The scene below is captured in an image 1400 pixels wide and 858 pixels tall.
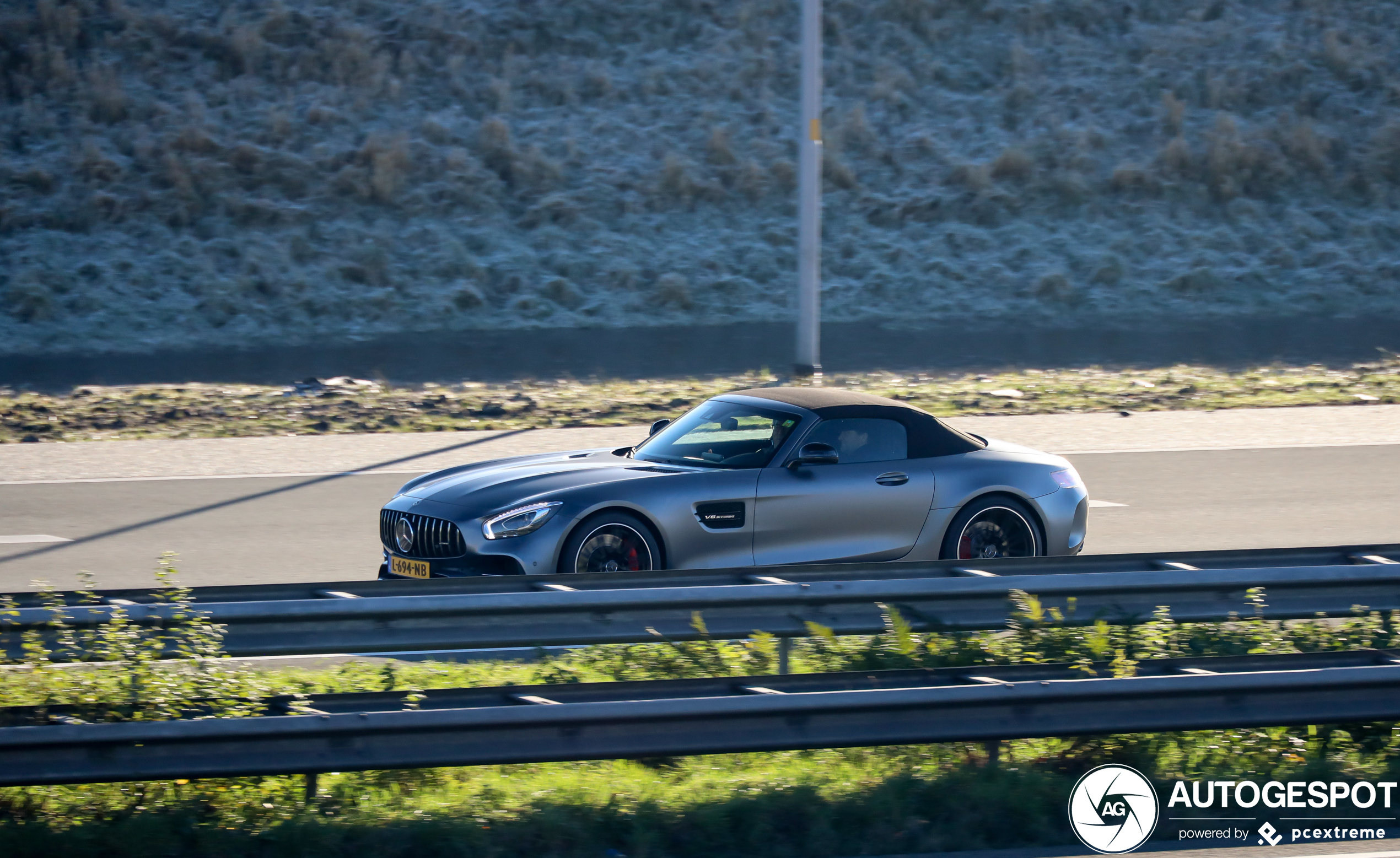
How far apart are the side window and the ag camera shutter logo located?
Result: 11.7 ft

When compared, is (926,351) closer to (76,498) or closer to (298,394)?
(298,394)

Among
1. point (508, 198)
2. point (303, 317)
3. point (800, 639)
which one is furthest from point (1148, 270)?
point (800, 639)

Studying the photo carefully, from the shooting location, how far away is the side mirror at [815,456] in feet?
27.2

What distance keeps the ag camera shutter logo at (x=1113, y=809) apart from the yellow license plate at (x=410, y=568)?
383 centimetres

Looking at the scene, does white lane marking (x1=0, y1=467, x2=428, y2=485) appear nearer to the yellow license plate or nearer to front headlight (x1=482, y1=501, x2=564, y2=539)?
the yellow license plate

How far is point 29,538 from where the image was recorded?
10.5 meters

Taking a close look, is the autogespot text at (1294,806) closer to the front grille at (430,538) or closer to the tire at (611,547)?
the tire at (611,547)

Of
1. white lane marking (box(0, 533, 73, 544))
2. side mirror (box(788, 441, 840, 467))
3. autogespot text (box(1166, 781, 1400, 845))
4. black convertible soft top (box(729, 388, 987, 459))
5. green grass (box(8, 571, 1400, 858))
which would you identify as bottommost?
autogespot text (box(1166, 781, 1400, 845))

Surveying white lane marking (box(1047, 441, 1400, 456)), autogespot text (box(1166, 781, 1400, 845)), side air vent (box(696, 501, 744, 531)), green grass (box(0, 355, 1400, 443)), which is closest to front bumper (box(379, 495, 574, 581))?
side air vent (box(696, 501, 744, 531))

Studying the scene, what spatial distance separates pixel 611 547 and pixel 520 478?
2.21 feet

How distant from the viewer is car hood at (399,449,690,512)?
7855 millimetres

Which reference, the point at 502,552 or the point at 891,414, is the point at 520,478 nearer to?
the point at 502,552

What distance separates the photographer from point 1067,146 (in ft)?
104

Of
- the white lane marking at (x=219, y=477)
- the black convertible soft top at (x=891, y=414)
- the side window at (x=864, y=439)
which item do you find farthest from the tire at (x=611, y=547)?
the white lane marking at (x=219, y=477)
